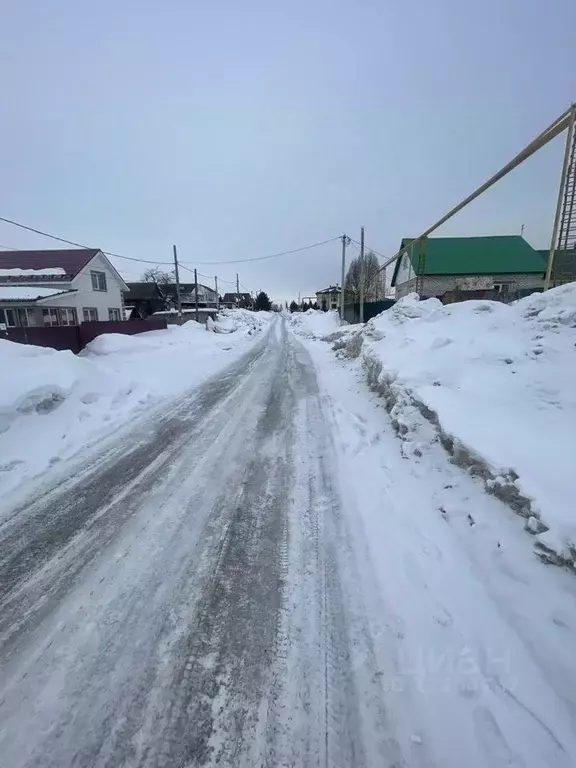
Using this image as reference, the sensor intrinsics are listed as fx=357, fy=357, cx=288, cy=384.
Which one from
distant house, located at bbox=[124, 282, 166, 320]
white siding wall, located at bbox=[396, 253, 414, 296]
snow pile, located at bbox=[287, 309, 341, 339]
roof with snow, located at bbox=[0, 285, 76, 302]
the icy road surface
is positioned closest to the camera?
the icy road surface

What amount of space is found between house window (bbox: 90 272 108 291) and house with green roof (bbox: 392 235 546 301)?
2561 centimetres

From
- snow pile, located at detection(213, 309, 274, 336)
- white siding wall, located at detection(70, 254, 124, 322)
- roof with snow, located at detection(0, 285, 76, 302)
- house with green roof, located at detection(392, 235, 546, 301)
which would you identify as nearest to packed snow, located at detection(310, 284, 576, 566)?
roof with snow, located at detection(0, 285, 76, 302)

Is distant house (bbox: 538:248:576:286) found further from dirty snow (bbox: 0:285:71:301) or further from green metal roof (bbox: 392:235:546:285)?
dirty snow (bbox: 0:285:71:301)

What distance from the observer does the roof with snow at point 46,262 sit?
2480 centimetres

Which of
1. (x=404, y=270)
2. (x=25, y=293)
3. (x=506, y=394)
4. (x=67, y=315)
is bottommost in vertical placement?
(x=506, y=394)

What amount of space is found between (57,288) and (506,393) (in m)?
27.6

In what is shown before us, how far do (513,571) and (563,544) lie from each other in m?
0.43

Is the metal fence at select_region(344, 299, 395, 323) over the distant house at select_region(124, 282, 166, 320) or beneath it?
beneath

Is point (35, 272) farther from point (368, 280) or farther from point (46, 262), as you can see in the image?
point (368, 280)

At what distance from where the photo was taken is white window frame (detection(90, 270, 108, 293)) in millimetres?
27369

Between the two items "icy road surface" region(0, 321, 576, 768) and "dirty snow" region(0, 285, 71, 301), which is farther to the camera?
"dirty snow" region(0, 285, 71, 301)

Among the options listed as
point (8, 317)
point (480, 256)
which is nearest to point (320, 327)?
point (480, 256)

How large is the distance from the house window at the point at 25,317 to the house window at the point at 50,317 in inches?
24.0

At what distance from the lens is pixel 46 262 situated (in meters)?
26.6
